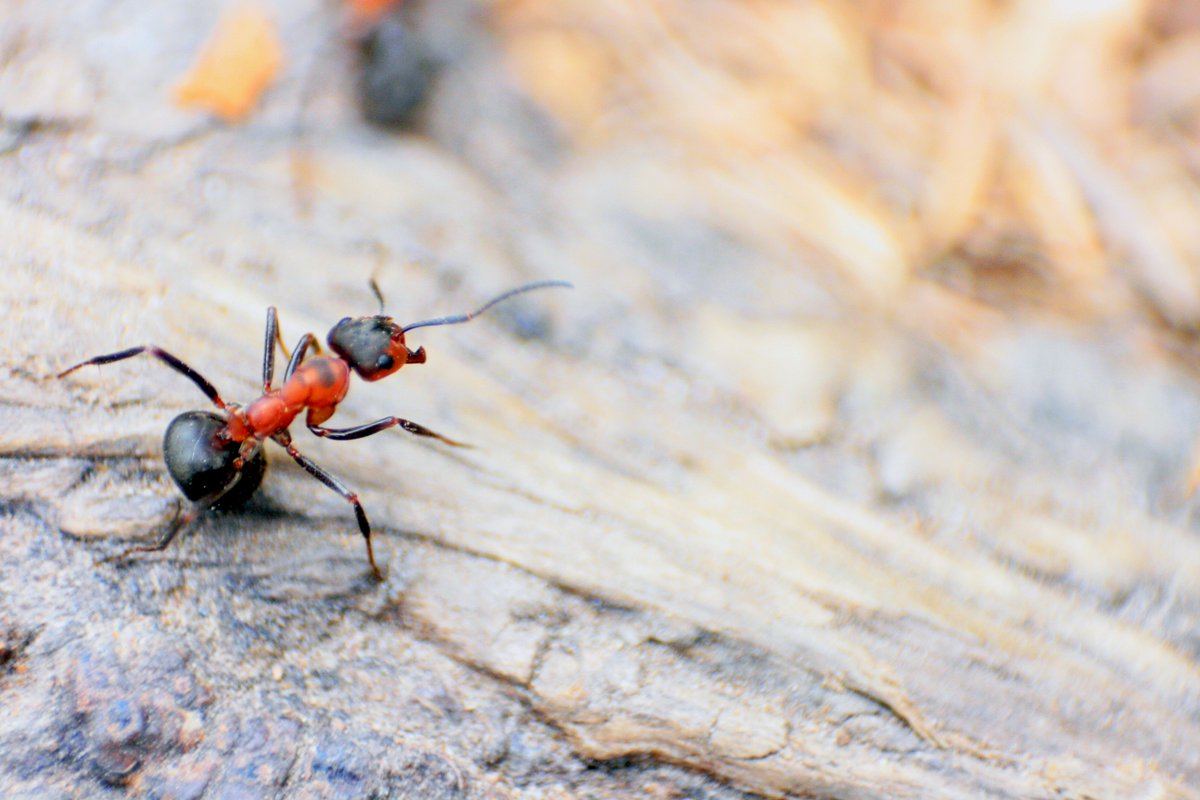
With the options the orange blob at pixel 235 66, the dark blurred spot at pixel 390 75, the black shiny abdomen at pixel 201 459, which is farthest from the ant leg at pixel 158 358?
→ the dark blurred spot at pixel 390 75

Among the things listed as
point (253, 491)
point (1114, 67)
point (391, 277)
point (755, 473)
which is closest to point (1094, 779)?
point (755, 473)

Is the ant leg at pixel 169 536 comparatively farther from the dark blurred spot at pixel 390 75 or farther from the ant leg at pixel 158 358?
the dark blurred spot at pixel 390 75

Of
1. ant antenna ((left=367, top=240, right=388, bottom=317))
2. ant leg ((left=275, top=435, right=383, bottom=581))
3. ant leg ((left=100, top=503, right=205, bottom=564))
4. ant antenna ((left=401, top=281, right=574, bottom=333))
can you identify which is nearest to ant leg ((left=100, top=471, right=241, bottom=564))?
ant leg ((left=100, top=503, right=205, bottom=564))

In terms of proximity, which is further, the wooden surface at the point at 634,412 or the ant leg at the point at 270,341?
the ant leg at the point at 270,341

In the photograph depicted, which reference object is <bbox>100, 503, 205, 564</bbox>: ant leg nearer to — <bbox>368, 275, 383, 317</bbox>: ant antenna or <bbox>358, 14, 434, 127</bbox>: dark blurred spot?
<bbox>368, 275, 383, 317</bbox>: ant antenna

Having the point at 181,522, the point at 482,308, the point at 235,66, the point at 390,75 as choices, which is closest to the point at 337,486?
the point at 181,522

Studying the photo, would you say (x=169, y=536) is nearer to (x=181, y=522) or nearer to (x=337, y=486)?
(x=181, y=522)
